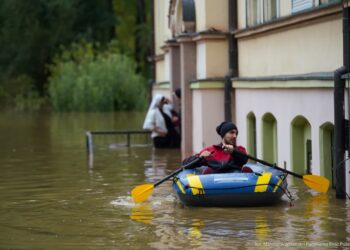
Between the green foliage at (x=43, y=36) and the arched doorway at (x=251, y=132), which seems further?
the green foliage at (x=43, y=36)

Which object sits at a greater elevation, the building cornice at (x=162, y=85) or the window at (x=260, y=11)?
the window at (x=260, y=11)

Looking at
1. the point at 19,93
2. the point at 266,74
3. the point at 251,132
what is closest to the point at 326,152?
the point at 266,74

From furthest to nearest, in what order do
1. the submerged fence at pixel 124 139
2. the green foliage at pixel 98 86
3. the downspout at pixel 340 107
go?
the green foliage at pixel 98 86, the submerged fence at pixel 124 139, the downspout at pixel 340 107

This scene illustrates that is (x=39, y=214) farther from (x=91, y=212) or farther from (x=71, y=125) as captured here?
(x=71, y=125)

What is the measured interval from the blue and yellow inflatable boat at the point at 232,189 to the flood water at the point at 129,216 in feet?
0.45

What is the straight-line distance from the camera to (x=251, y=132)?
837 inches

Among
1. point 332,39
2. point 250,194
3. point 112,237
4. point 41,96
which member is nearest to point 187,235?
point 112,237

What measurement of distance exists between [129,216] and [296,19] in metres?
5.17

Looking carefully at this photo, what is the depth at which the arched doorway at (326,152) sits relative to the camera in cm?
1617

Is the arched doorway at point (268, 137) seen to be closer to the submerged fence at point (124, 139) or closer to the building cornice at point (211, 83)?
the building cornice at point (211, 83)

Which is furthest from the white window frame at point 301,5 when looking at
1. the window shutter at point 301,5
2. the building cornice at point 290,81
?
the building cornice at point 290,81

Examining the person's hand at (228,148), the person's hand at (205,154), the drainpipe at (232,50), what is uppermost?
the drainpipe at (232,50)

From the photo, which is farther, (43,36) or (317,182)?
(43,36)

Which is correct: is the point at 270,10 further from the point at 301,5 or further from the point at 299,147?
the point at 299,147
